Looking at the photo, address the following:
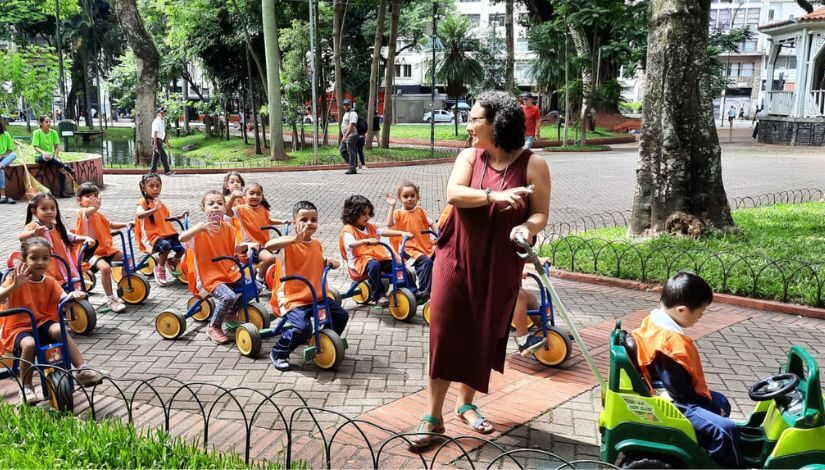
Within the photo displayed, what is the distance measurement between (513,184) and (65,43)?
177ft

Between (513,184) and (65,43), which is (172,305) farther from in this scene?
(65,43)

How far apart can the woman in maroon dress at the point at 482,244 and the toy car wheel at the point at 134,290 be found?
13.7 ft

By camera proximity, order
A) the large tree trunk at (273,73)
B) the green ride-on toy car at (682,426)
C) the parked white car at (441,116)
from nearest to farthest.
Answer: the green ride-on toy car at (682,426)
the large tree trunk at (273,73)
the parked white car at (441,116)

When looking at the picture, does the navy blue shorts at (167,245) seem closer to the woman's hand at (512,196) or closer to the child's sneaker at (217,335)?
the child's sneaker at (217,335)

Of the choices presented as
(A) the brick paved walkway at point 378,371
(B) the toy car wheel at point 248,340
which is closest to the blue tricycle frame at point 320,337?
(B) the toy car wheel at point 248,340

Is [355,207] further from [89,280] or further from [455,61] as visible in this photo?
[455,61]

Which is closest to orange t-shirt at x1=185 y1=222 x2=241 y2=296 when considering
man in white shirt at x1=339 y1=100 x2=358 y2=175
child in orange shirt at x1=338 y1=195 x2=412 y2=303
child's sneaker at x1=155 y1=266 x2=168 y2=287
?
child in orange shirt at x1=338 y1=195 x2=412 y2=303

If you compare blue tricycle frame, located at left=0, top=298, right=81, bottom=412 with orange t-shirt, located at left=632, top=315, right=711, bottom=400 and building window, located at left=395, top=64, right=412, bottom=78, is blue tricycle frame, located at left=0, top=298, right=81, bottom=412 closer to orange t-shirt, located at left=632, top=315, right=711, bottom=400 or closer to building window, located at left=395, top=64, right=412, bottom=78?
orange t-shirt, located at left=632, top=315, right=711, bottom=400

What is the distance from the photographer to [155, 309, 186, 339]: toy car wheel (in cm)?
579

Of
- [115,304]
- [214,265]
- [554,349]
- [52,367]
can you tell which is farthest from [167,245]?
[554,349]

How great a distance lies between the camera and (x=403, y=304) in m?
6.33

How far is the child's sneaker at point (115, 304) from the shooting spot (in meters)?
6.67

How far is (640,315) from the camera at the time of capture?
6.53 meters

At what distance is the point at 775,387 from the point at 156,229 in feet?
20.7
